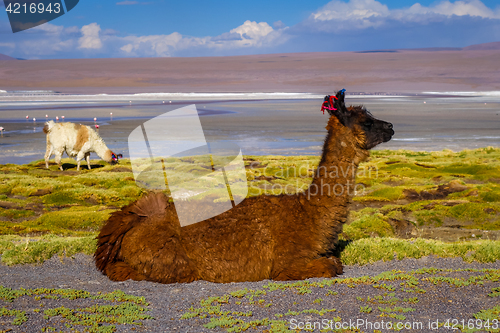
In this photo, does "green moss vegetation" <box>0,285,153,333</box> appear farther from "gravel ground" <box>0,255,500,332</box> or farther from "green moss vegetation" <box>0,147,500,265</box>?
"green moss vegetation" <box>0,147,500,265</box>

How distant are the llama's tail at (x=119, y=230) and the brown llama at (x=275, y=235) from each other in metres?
0.13

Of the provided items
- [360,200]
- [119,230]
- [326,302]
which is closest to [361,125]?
[326,302]

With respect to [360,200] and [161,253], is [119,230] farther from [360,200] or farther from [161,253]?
[360,200]

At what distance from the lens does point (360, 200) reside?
18.4 meters

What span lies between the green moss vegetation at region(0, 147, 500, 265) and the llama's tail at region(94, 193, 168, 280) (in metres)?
2.13

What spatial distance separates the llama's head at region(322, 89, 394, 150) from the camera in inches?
294

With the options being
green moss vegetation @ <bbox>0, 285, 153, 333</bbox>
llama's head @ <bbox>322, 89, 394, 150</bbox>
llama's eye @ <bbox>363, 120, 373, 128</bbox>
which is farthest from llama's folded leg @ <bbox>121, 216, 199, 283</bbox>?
llama's eye @ <bbox>363, 120, 373, 128</bbox>

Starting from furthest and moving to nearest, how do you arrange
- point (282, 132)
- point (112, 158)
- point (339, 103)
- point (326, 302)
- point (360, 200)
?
1. point (282, 132)
2. point (112, 158)
3. point (360, 200)
4. point (339, 103)
5. point (326, 302)

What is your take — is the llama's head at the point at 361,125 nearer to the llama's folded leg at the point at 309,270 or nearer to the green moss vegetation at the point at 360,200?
the llama's folded leg at the point at 309,270

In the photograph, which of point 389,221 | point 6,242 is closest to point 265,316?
point 6,242

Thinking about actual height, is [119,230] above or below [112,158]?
above

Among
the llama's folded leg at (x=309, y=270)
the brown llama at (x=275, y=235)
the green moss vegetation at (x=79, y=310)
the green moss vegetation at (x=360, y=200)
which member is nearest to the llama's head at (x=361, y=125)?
the brown llama at (x=275, y=235)

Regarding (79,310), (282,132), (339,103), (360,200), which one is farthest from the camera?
(282,132)

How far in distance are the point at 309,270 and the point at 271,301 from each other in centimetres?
119
